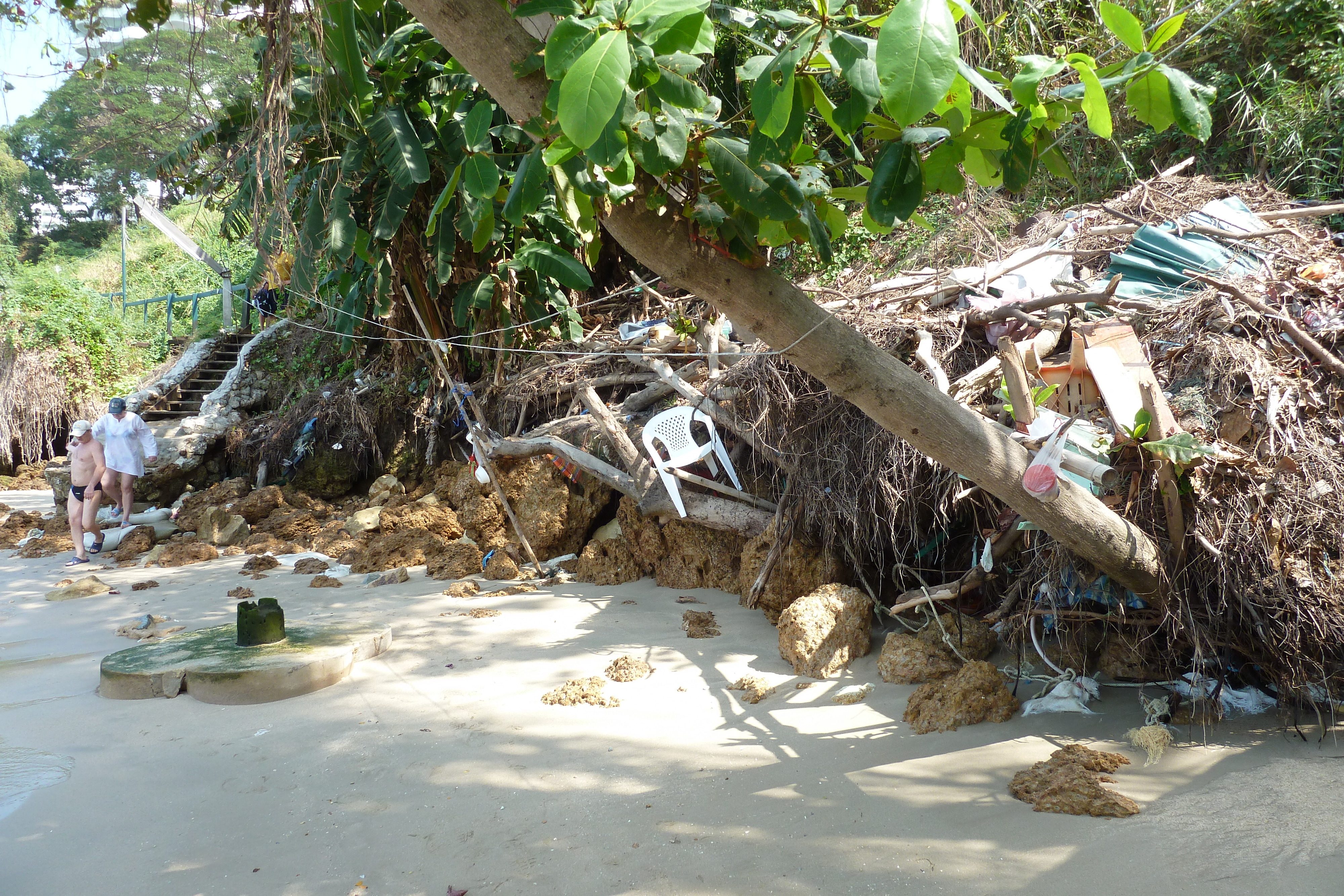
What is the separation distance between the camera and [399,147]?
5.84 metres

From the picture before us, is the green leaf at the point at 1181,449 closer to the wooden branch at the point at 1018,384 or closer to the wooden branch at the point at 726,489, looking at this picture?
the wooden branch at the point at 1018,384

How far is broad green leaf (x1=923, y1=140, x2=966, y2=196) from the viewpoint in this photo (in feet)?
7.52

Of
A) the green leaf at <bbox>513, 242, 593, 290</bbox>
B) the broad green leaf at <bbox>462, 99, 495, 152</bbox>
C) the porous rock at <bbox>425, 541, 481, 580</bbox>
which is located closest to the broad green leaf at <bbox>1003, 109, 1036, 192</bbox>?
the broad green leaf at <bbox>462, 99, 495, 152</bbox>

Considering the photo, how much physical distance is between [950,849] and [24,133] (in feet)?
109

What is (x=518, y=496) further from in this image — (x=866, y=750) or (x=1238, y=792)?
(x=1238, y=792)

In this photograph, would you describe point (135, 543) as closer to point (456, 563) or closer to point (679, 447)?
point (456, 563)

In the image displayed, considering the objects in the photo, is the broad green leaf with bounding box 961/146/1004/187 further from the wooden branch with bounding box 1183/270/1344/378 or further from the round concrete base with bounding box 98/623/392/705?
the round concrete base with bounding box 98/623/392/705

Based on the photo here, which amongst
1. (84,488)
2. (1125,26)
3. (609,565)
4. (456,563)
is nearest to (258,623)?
(456,563)

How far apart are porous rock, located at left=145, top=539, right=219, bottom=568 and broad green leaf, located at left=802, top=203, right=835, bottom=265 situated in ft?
26.0

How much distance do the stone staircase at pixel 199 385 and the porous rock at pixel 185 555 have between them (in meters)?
4.92

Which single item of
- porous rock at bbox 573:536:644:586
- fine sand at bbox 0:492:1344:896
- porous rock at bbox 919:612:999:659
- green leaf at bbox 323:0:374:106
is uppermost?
green leaf at bbox 323:0:374:106

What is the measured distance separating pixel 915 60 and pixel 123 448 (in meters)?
10.5

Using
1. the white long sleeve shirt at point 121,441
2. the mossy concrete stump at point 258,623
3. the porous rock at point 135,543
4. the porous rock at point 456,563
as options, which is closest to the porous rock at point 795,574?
the porous rock at point 456,563

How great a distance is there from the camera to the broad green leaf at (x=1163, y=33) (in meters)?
1.86
